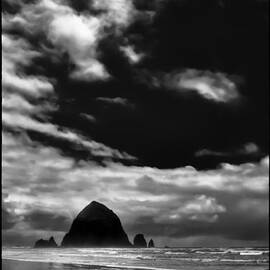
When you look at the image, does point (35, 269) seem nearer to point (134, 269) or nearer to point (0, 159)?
point (134, 269)

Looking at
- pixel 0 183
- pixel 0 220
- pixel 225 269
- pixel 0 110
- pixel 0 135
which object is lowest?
pixel 225 269

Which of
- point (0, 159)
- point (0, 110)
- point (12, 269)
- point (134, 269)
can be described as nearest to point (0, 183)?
point (0, 159)

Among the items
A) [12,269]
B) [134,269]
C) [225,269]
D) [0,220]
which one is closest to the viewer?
[0,220]

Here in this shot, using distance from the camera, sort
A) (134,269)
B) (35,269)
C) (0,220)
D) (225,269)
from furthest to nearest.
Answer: (225,269)
(134,269)
(35,269)
(0,220)

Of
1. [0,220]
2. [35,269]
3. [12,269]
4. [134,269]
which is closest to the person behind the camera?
[0,220]

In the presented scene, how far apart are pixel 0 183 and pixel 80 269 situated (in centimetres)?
3813

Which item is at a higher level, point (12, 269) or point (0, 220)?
point (0, 220)

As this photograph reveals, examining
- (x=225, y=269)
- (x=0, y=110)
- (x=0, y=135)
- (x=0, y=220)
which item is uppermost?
(x=0, y=110)

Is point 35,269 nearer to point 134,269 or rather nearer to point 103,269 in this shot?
point 103,269

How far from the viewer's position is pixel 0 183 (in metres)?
7.39

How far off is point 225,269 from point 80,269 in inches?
656

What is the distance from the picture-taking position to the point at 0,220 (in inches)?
283

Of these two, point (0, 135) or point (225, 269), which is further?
point (225, 269)

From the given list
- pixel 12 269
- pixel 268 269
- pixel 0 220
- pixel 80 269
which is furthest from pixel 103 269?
pixel 0 220
